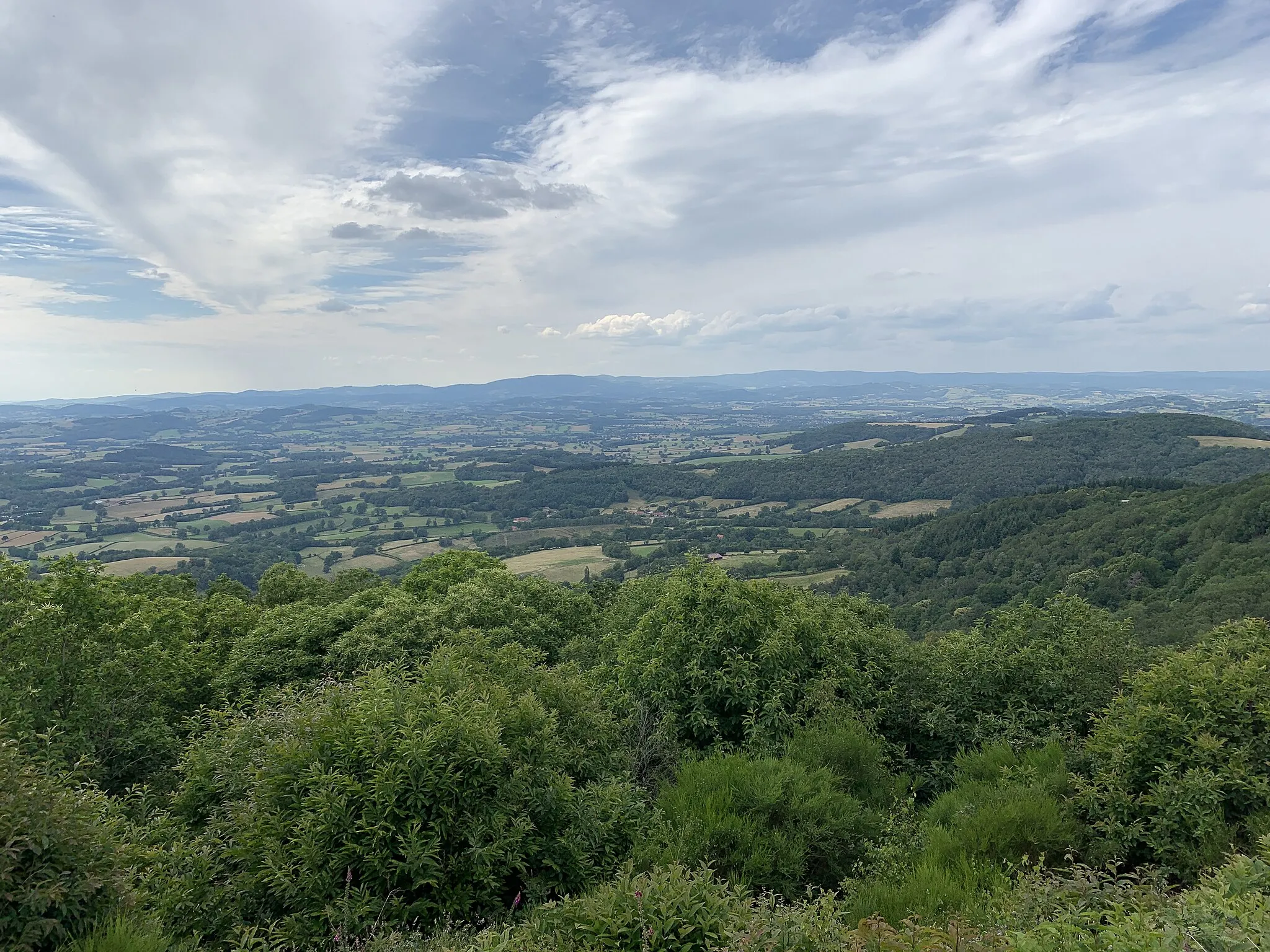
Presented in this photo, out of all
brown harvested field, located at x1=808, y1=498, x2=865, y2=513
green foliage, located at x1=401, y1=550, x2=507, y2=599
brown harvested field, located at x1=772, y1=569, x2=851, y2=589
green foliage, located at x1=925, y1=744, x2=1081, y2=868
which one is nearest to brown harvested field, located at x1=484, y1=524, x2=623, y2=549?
brown harvested field, located at x1=808, y1=498, x2=865, y2=513

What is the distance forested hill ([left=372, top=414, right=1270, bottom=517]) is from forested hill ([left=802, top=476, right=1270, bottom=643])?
44984mm

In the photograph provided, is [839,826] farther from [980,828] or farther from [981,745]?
[981,745]

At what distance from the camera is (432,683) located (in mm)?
11383

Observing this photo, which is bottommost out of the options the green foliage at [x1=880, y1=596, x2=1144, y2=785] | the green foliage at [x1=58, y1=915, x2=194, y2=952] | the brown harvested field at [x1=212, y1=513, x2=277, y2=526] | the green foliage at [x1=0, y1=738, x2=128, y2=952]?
the brown harvested field at [x1=212, y1=513, x2=277, y2=526]

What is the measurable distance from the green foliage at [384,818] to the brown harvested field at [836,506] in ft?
499

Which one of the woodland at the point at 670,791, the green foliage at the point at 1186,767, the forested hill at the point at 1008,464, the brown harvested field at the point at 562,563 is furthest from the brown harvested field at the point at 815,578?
the green foliage at the point at 1186,767

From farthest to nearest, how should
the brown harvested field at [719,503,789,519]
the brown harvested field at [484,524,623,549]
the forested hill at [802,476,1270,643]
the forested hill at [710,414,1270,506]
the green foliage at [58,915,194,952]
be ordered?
the forested hill at [710,414,1270,506], the brown harvested field at [719,503,789,519], the brown harvested field at [484,524,623,549], the forested hill at [802,476,1270,643], the green foliage at [58,915,194,952]

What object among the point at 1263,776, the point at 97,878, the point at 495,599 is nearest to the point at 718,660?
the point at 1263,776

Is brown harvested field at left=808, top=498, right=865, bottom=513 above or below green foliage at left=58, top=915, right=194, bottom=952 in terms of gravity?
below

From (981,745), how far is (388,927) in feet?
42.7

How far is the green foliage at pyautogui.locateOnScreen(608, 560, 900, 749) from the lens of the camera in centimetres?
A: 1467

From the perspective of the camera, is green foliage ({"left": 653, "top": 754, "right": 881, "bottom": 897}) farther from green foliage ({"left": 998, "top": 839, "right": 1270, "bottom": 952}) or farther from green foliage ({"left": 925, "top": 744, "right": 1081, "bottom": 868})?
green foliage ({"left": 998, "top": 839, "right": 1270, "bottom": 952})

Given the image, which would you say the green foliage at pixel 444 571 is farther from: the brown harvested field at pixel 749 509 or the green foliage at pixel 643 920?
the brown harvested field at pixel 749 509

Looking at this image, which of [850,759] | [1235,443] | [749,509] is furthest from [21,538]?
[1235,443]
